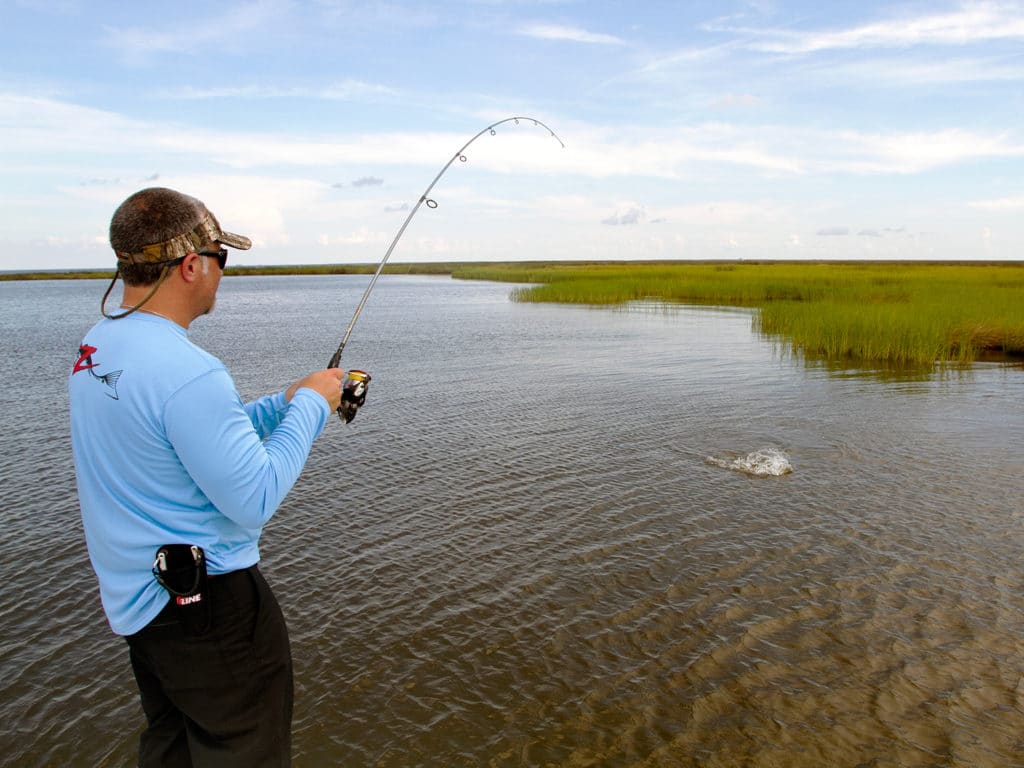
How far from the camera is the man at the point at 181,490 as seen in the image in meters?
1.82

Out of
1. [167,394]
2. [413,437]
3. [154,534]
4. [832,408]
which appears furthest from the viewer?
[832,408]

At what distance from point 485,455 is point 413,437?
1337 mm

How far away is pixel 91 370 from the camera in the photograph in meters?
1.83

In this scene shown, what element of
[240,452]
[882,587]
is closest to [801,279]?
[882,587]

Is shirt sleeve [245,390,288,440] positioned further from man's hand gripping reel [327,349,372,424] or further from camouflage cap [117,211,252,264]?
camouflage cap [117,211,252,264]

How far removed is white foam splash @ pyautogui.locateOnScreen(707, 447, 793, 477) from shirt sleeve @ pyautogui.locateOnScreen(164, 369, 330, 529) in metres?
6.69

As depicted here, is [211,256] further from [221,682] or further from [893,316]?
[893,316]

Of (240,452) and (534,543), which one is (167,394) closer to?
(240,452)

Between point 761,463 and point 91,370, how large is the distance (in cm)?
737

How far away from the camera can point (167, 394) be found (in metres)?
1.79

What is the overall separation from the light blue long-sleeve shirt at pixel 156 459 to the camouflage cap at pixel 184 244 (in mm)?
157

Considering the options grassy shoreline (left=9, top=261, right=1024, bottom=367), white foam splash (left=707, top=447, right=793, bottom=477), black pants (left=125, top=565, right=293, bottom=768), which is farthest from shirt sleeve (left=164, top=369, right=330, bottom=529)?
grassy shoreline (left=9, top=261, right=1024, bottom=367)

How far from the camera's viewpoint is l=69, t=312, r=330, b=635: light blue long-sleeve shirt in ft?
5.90

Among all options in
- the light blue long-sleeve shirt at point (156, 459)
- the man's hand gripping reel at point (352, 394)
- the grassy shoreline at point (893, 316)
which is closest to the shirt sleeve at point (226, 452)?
the light blue long-sleeve shirt at point (156, 459)
